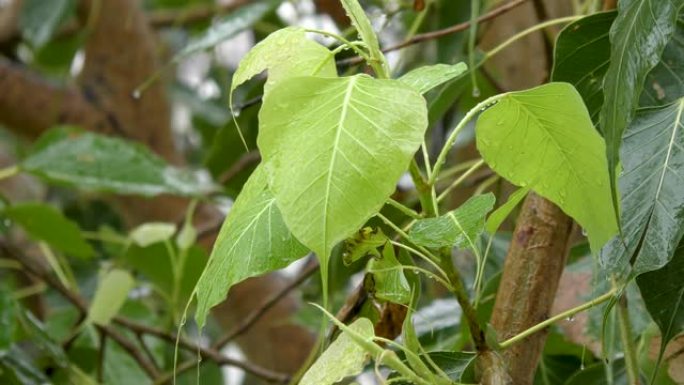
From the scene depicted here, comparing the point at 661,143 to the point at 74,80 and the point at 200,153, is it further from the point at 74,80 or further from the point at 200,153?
the point at 200,153

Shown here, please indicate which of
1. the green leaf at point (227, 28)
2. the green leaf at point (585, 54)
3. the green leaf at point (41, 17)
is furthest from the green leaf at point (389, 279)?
the green leaf at point (41, 17)

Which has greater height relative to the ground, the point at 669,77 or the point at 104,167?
the point at 669,77

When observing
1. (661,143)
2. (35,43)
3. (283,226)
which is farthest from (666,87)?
(35,43)

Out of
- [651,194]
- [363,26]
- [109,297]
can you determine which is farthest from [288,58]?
[109,297]

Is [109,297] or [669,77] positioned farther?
[109,297]

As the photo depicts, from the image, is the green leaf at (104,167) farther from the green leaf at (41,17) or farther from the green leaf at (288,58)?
the green leaf at (288,58)

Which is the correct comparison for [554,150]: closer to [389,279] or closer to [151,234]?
[389,279]

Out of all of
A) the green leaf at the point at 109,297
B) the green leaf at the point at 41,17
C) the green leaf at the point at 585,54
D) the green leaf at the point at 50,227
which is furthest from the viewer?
the green leaf at the point at 41,17
